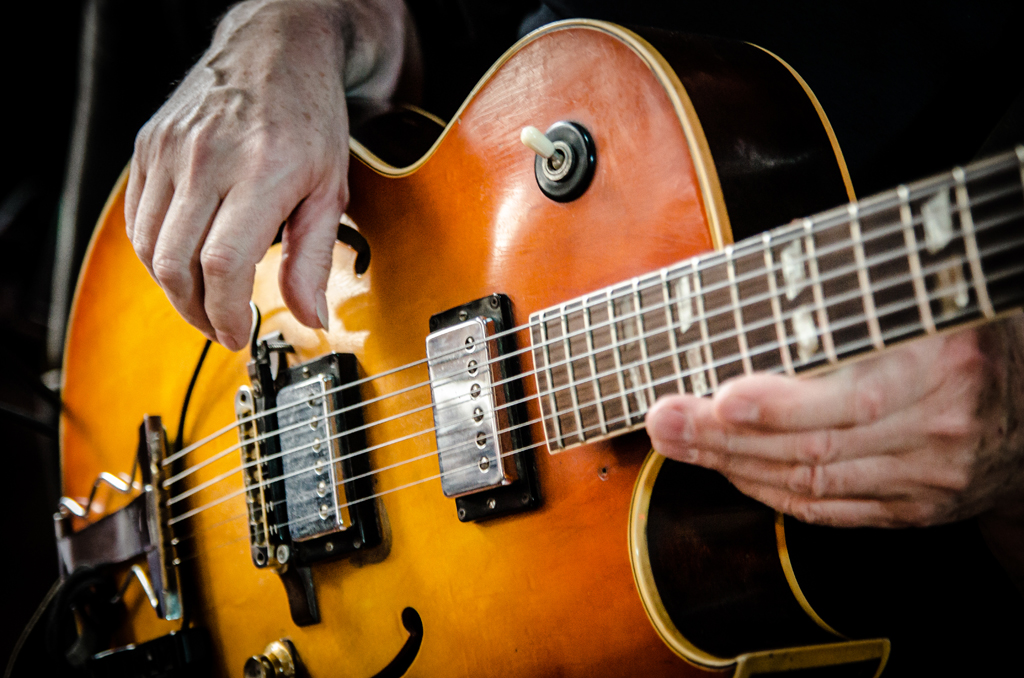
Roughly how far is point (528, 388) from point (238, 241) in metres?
0.36

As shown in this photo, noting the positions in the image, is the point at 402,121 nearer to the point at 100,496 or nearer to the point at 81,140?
the point at 100,496

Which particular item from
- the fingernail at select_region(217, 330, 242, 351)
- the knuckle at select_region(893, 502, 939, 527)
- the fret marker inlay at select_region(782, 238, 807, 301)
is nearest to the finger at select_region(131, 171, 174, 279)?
the fingernail at select_region(217, 330, 242, 351)

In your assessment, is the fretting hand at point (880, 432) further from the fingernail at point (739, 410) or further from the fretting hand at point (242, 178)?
the fretting hand at point (242, 178)

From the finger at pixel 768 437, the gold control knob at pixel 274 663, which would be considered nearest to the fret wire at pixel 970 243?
the finger at pixel 768 437

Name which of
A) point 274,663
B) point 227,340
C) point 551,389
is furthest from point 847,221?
point 274,663

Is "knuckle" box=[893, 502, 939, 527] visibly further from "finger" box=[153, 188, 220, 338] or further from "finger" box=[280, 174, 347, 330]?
"finger" box=[153, 188, 220, 338]

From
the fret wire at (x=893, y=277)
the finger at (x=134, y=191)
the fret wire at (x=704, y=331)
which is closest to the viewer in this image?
the fret wire at (x=893, y=277)

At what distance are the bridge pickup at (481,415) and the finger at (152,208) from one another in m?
0.37

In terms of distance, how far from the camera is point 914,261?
413 mm

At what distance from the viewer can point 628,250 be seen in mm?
585

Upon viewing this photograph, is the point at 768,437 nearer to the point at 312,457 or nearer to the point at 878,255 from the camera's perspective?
the point at 878,255

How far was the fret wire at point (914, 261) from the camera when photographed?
1.34ft

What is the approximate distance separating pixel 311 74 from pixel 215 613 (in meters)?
0.70

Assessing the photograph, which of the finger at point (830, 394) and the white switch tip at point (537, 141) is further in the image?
→ the white switch tip at point (537, 141)
